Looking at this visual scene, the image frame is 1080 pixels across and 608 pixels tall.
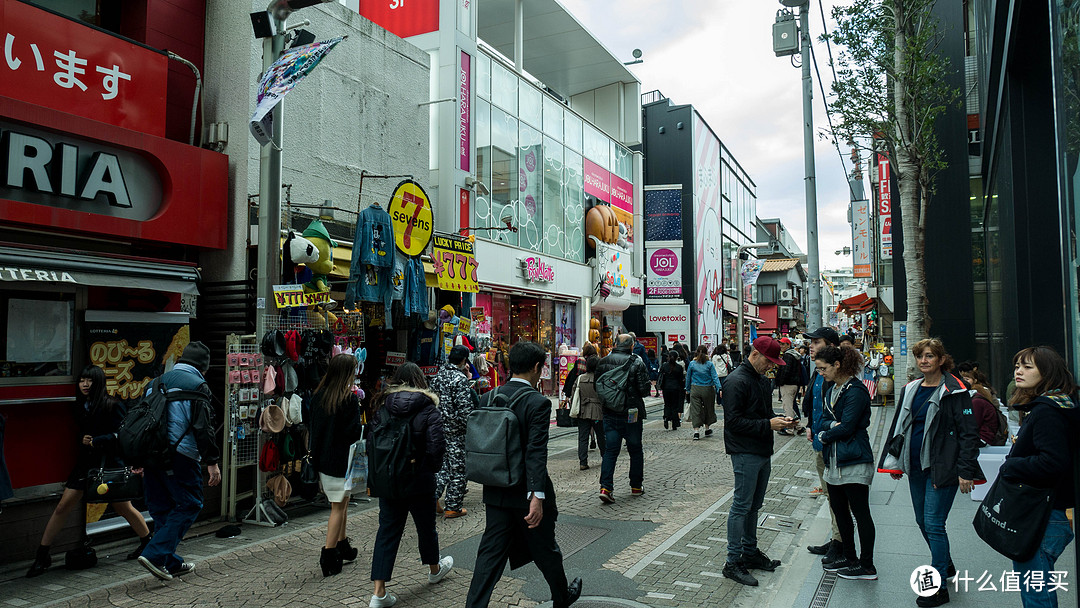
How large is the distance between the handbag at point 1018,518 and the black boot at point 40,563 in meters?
7.31

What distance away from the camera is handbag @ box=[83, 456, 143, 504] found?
584 centimetres

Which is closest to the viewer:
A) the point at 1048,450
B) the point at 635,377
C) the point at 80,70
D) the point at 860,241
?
the point at 1048,450

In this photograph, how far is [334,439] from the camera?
571cm


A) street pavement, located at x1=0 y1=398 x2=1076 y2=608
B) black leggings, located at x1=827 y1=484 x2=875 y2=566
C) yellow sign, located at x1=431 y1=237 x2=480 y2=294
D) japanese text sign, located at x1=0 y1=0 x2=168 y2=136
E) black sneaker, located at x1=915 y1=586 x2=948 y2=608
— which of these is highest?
japanese text sign, located at x1=0 y1=0 x2=168 y2=136

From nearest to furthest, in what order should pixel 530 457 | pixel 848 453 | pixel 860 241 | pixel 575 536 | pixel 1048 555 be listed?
pixel 1048 555 < pixel 530 457 < pixel 848 453 < pixel 575 536 < pixel 860 241

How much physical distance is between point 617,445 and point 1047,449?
5116 millimetres

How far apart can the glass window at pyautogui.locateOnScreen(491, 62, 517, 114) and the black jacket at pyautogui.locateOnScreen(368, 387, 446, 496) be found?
14.7 metres

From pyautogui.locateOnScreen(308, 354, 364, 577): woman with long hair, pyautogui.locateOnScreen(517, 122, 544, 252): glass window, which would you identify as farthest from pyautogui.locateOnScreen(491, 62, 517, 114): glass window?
pyautogui.locateOnScreen(308, 354, 364, 577): woman with long hair

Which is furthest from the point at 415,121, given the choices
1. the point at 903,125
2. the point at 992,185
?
the point at 992,185

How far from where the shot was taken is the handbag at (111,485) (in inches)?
230

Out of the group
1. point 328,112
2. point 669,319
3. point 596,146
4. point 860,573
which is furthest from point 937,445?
point 669,319

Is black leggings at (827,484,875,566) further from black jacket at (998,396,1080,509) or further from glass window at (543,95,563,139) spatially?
glass window at (543,95,563,139)

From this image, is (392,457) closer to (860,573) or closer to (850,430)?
(850,430)

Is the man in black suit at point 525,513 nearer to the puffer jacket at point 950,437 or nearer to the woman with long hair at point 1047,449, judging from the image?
the woman with long hair at point 1047,449
